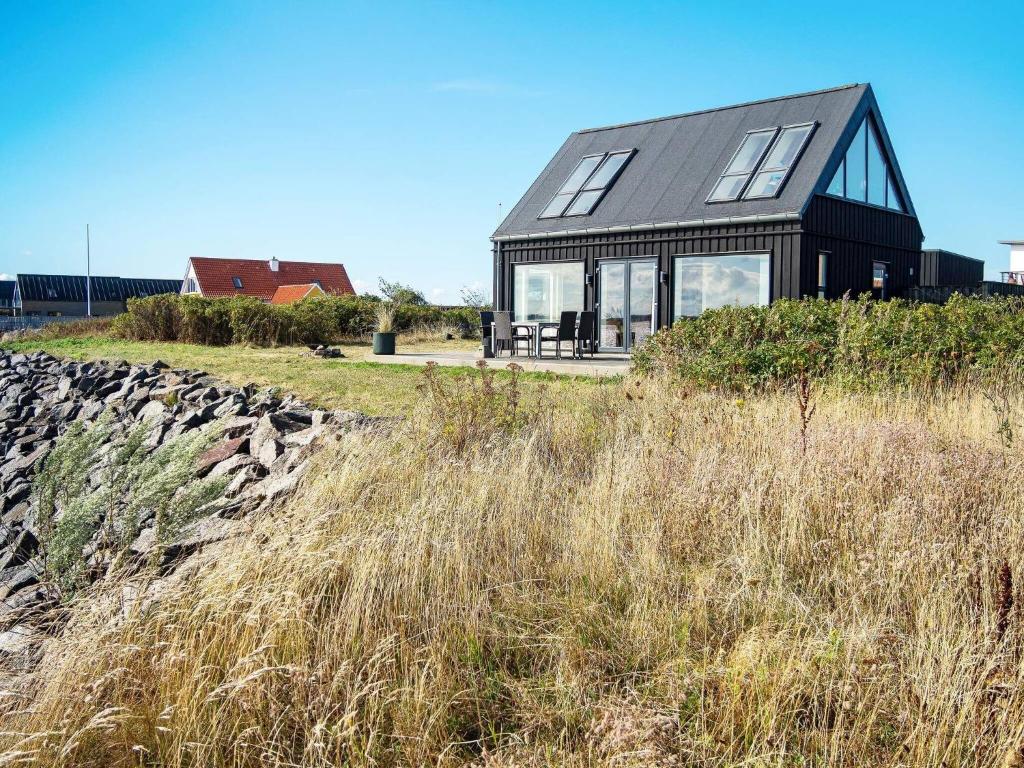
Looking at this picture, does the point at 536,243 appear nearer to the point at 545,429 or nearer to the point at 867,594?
the point at 545,429

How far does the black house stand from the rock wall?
24.6 feet

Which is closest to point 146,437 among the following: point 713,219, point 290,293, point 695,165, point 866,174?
point 713,219

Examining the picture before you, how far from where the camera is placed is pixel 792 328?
803cm

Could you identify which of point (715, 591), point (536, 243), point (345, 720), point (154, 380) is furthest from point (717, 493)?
point (536, 243)

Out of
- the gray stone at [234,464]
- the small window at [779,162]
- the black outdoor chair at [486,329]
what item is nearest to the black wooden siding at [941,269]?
the small window at [779,162]

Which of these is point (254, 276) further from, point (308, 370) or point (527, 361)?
point (308, 370)

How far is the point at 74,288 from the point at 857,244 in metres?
60.3

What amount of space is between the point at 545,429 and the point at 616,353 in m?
10.3

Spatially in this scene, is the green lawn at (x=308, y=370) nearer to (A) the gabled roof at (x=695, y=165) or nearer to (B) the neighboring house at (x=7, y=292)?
(A) the gabled roof at (x=695, y=165)

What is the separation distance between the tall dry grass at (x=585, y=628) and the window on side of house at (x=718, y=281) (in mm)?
9714

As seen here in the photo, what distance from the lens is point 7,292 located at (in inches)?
2825

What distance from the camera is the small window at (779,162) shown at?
1424 centimetres

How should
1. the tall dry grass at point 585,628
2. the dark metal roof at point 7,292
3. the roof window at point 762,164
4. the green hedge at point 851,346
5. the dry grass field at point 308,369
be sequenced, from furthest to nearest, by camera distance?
the dark metal roof at point 7,292 < the roof window at point 762,164 < the dry grass field at point 308,369 < the green hedge at point 851,346 < the tall dry grass at point 585,628

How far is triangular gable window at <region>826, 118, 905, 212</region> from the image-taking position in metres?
14.9
